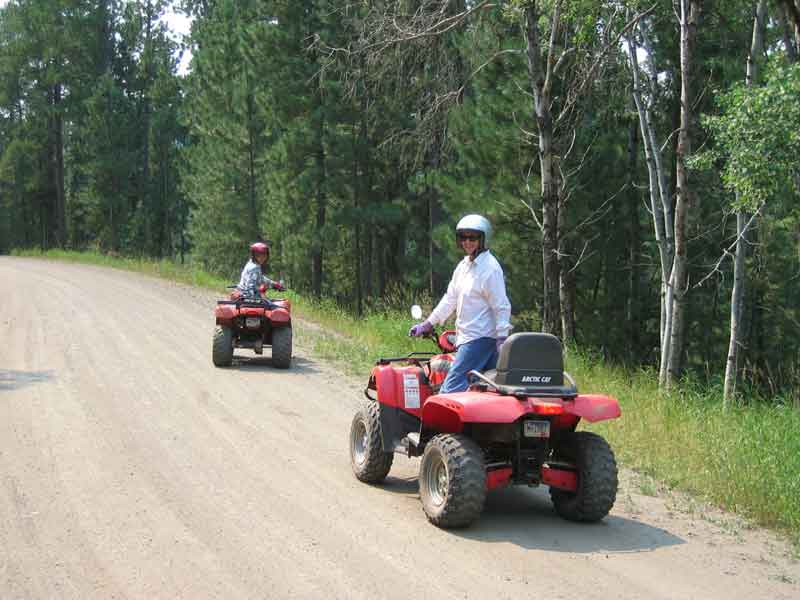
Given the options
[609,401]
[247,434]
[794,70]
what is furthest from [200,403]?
[794,70]

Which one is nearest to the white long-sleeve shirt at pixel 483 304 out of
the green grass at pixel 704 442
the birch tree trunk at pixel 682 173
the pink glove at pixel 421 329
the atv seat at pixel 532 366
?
the pink glove at pixel 421 329

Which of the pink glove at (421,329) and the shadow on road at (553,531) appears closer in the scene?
the shadow on road at (553,531)

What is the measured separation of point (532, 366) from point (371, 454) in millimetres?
1693

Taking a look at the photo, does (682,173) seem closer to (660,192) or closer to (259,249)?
(660,192)

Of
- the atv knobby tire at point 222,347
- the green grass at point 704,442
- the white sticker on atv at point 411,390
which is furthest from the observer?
the atv knobby tire at point 222,347

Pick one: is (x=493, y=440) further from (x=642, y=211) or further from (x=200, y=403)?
(x=642, y=211)

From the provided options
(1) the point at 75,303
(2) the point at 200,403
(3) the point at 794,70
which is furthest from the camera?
(1) the point at 75,303

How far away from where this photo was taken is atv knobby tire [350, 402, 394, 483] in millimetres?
7281

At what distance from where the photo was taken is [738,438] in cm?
859

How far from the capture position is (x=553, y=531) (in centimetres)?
631

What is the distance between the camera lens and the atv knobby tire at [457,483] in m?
6.03

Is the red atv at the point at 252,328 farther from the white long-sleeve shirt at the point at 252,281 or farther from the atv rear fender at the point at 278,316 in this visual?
the white long-sleeve shirt at the point at 252,281

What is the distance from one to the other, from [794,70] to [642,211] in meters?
12.9

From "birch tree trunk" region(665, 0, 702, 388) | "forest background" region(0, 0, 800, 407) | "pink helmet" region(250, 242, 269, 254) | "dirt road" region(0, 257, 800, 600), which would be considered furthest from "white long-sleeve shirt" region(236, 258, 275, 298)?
"birch tree trunk" region(665, 0, 702, 388)
